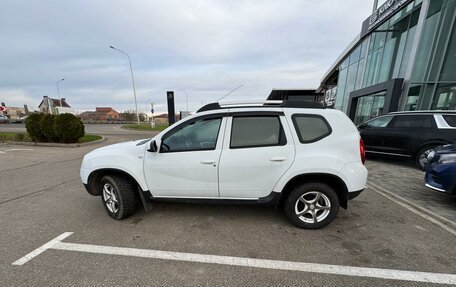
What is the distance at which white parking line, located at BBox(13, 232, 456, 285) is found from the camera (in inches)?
82.1

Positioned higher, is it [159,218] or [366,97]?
[366,97]

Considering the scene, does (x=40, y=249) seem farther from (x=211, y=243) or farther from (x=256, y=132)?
(x=256, y=132)

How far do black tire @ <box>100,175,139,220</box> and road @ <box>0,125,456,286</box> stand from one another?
0.15 metres

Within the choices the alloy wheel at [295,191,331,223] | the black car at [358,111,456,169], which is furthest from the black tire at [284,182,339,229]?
the black car at [358,111,456,169]

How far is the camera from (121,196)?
3.10m

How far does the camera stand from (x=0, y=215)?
3.42 metres

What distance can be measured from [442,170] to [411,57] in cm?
983

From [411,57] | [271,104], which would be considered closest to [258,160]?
[271,104]

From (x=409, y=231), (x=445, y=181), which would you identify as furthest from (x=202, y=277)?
(x=445, y=181)

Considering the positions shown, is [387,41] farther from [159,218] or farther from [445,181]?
[159,218]

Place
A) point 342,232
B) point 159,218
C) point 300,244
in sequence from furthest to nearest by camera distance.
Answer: point 159,218 → point 342,232 → point 300,244

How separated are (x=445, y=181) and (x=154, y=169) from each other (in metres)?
4.73

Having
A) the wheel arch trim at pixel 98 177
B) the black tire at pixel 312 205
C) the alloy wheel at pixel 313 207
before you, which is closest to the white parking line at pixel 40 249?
the wheel arch trim at pixel 98 177

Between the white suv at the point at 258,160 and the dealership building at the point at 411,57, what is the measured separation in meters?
10.3
